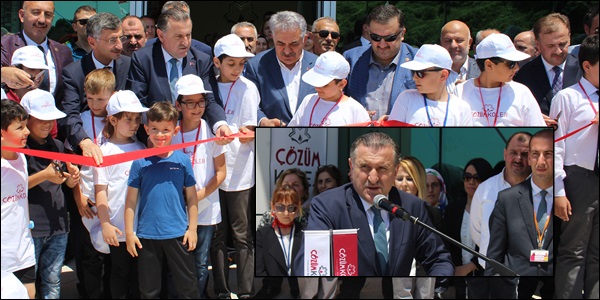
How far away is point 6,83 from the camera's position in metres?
5.88

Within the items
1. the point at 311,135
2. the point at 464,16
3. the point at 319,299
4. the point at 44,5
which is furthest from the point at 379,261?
the point at 464,16

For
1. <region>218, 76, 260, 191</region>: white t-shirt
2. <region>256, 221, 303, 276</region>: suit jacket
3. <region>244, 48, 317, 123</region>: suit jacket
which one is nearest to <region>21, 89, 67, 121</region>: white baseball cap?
<region>218, 76, 260, 191</region>: white t-shirt

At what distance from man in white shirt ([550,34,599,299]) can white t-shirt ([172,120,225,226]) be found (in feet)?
7.69

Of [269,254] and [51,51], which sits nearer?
[269,254]

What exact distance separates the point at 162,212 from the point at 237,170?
717 mm

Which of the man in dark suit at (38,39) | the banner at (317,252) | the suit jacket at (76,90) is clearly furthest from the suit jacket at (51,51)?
the banner at (317,252)

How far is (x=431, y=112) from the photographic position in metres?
5.68

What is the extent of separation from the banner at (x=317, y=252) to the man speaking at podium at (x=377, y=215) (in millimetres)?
35

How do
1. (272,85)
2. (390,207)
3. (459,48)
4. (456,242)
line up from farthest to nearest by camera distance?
1. (459,48)
2. (272,85)
3. (456,242)
4. (390,207)

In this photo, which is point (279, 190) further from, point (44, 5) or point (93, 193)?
point (44, 5)

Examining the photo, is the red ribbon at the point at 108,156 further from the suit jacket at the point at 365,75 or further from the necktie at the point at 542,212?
the necktie at the point at 542,212

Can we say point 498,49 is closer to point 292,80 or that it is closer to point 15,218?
point 292,80

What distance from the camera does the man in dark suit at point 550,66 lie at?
630 centimetres

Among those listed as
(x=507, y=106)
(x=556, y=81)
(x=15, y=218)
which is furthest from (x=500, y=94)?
(x=15, y=218)
